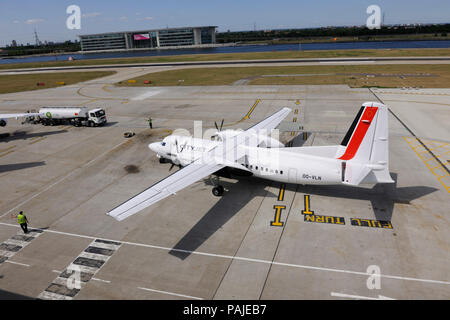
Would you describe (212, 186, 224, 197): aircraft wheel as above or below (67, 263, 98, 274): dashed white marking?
above

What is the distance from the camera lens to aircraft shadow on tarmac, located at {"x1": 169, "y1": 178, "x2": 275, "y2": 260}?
1784 cm

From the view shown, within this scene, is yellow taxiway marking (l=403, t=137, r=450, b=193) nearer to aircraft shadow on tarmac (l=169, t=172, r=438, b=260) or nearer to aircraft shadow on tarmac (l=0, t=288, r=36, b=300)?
aircraft shadow on tarmac (l=169, t=172, r=438, b=260)

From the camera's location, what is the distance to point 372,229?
1845 cm

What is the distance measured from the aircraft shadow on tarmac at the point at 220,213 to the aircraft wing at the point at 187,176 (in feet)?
9.86

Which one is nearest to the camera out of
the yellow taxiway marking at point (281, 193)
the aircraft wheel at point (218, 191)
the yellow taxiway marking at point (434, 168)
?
the yellow taxiway marking at point (281, 193)

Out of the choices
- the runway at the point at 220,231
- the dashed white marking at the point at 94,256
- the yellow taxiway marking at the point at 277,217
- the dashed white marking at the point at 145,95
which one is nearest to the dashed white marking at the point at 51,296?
the runway at the point at 220,231

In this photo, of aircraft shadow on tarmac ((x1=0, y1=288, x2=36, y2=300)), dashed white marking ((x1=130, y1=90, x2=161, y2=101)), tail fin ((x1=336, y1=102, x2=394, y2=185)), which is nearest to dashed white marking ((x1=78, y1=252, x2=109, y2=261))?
aircraft shadow on tarmac ((x1=0, y1=288, x2=36, y2=300))

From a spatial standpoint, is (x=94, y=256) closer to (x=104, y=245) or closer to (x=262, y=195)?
(x=104, y=245)

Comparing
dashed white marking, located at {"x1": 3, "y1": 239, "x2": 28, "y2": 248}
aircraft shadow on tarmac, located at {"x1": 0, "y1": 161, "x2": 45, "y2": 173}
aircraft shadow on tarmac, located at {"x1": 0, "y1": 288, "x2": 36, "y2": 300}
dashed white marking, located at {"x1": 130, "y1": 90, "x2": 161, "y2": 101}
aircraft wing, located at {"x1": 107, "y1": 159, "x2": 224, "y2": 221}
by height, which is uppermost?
dashed white marking, located at {"x1": 130, "y1": 90, "x2": 161, "y2": 101}

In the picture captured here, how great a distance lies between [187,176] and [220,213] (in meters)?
3.96

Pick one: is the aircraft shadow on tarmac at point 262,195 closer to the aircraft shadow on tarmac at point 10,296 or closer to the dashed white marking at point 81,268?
the dashed white marking at point 81,268

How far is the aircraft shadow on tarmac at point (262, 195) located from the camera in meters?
18.6

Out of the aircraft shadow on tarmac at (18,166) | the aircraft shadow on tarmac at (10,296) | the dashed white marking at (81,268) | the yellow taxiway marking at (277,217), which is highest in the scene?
the aircraft shadow on tarmac at (18,166)

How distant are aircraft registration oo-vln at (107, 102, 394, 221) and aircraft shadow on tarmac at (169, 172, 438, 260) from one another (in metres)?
1.76
